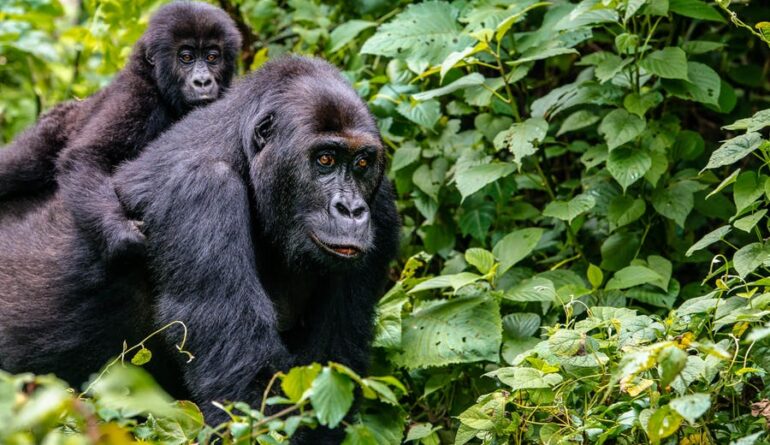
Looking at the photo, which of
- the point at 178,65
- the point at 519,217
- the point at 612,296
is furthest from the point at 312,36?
the point at 612,296

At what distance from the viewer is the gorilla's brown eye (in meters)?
4.11

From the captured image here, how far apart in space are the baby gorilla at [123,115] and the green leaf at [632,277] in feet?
7.48

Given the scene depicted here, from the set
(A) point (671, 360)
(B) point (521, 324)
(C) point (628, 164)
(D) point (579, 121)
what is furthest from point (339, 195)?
(D) point (579, 121)

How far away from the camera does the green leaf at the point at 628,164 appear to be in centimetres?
493

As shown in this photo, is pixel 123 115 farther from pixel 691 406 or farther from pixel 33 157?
pixel 691 406

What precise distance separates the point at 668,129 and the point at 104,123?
2971mm

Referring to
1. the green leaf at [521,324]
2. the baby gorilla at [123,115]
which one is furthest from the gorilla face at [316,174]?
the green leaf at [521,324]

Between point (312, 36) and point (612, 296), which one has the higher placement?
point (312, 36)

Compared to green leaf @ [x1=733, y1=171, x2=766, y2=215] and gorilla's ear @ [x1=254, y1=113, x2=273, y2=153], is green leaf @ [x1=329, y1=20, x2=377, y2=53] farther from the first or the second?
green leaf @ [x1=733, y1=171, x2=766, y2=215]

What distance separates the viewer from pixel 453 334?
477 cm

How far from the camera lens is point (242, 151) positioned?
4254 mm

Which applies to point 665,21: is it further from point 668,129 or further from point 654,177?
point 654,177

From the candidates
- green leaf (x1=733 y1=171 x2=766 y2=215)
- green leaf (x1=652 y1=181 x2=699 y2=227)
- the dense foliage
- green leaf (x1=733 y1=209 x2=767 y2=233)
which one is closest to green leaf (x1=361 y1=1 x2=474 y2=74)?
the dense foliage

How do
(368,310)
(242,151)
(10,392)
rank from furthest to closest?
(368,310)
(242,151)
(10,392)
